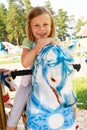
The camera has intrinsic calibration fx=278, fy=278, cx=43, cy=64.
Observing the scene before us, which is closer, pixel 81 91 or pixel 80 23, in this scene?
pixel 81 91

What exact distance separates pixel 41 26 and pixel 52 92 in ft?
0.77

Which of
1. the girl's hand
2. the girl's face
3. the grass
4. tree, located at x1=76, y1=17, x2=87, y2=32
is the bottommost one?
the grass

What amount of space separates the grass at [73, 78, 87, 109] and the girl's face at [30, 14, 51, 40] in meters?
2.07

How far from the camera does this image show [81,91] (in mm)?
4051

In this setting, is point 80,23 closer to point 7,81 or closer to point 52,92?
point 7,81

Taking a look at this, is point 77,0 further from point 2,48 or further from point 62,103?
point 62,103

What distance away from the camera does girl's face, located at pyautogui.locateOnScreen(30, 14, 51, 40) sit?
0.96 metres

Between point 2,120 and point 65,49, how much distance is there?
44cm

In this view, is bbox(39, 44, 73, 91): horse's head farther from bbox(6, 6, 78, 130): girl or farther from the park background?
the park background

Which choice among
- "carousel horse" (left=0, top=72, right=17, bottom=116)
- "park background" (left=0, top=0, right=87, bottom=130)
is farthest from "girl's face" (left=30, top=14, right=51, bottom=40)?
"park background" (left=0, top=0, right=87, bottom=130)

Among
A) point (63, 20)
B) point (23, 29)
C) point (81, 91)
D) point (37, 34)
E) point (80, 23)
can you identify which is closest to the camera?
point (37, 34)

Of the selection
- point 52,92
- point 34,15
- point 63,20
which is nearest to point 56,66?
point 52,92

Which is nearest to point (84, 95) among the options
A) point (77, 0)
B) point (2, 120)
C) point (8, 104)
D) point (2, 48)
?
point (8, 104)

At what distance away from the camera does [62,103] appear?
2.95ft
